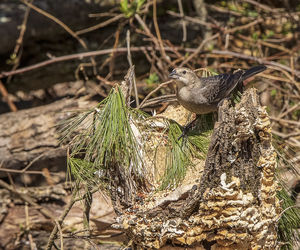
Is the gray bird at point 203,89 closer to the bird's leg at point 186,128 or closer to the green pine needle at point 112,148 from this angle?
the bird's leg at point 186,128

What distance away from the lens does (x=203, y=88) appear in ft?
11.4

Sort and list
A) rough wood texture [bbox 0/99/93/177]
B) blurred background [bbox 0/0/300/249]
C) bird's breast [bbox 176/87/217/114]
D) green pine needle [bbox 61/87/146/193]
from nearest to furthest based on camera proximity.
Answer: green pine needle [bbox 61/87/146/193] < bird's breast [bbox 176/87/217/114] < rough wood texture [bbox 0/99/93/177] < blurred background [bbox 0/0/300/249]

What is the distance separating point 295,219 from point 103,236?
154cm

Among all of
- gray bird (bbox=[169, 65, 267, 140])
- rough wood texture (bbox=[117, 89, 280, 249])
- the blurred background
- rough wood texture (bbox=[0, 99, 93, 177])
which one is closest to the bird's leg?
gray bird (bbox=[169, 65, 267, 140])

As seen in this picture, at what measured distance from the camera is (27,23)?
5859 millimetres

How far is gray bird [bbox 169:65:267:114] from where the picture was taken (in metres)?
3.23

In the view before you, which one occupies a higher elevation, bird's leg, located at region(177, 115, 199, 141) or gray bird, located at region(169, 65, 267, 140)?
gray bird, located at region(169, 65, 267, 140)

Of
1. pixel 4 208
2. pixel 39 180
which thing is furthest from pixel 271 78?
pixel 4 208

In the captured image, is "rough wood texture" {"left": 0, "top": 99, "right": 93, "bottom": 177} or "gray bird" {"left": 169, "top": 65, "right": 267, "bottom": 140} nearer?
"gray bird" {"left": 169, "top": 65, "right": 267, "bottom": 140}

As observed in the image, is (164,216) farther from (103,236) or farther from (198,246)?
(103,236)

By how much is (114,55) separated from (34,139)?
133 cm

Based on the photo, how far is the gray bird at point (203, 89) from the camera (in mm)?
3230

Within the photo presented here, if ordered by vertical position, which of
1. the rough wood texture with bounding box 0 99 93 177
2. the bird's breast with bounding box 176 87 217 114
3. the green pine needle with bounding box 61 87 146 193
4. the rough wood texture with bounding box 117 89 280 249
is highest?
the rough wood texture with bounding box 0 99 93 177

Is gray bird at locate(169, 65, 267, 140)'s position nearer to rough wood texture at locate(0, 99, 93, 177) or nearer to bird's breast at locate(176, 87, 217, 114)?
bird's breast at locate(176, 87, 217, 114)
